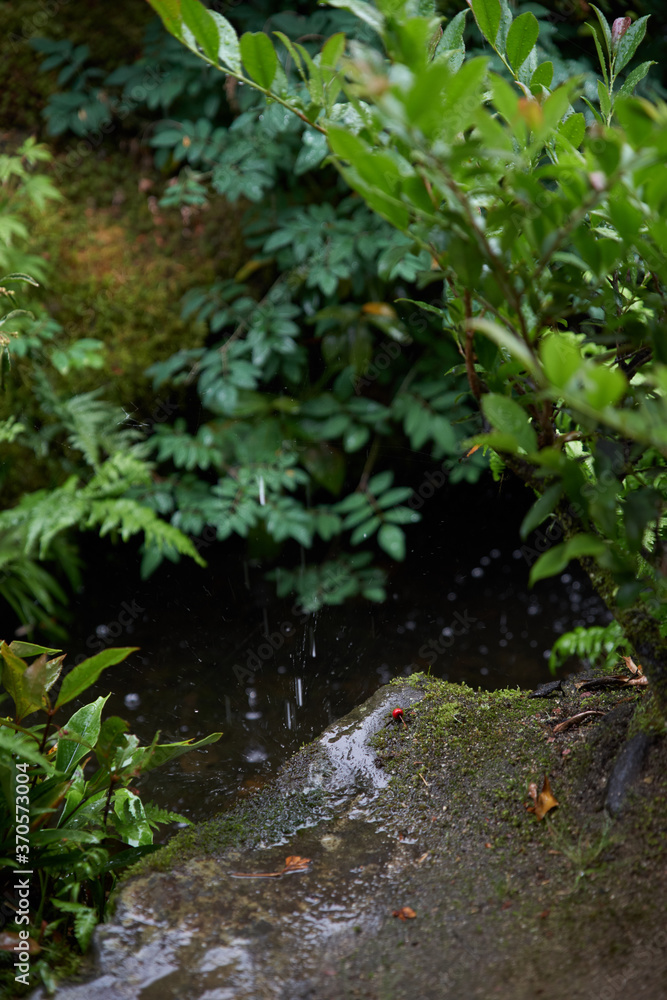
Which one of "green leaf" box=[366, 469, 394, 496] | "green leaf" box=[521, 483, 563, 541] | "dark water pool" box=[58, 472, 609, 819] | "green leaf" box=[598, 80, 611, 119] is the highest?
"green leaf" box=[598, 80, 611, 119]

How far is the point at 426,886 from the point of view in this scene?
777mm

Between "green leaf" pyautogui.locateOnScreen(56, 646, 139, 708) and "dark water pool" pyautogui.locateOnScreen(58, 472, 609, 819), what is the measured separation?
65 cm

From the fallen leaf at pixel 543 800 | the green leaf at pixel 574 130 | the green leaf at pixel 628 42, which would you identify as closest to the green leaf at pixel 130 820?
the fallen leaf at pixel 543 800

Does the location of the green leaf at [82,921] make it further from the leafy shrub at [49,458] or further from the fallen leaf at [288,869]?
the leafy shrub at [49,458]

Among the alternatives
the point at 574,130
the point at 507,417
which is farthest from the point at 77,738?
the point at 574,130

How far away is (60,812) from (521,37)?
110 centimetres

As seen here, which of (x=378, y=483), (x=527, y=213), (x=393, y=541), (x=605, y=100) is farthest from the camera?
(x=378, y=483)

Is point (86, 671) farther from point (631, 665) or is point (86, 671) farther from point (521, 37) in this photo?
point (521, 37)

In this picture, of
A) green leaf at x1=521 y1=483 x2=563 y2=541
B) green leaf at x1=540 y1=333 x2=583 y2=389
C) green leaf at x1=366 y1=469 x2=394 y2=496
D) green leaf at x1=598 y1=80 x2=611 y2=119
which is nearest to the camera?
green leaf at x1=540 y1=333 x2=583 y2=389

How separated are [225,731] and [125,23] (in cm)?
270

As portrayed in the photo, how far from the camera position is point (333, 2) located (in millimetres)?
631

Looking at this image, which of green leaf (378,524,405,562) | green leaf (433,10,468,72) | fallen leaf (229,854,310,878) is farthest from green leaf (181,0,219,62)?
green leaf (378,524,405,562)

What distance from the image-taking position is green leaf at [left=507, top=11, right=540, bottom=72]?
753mm

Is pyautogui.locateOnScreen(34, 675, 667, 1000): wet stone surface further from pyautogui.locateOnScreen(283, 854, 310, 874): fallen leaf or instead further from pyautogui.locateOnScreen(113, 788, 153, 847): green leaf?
pyautogui.locateOnScreen(113, 788, 153, 847): green leaf
